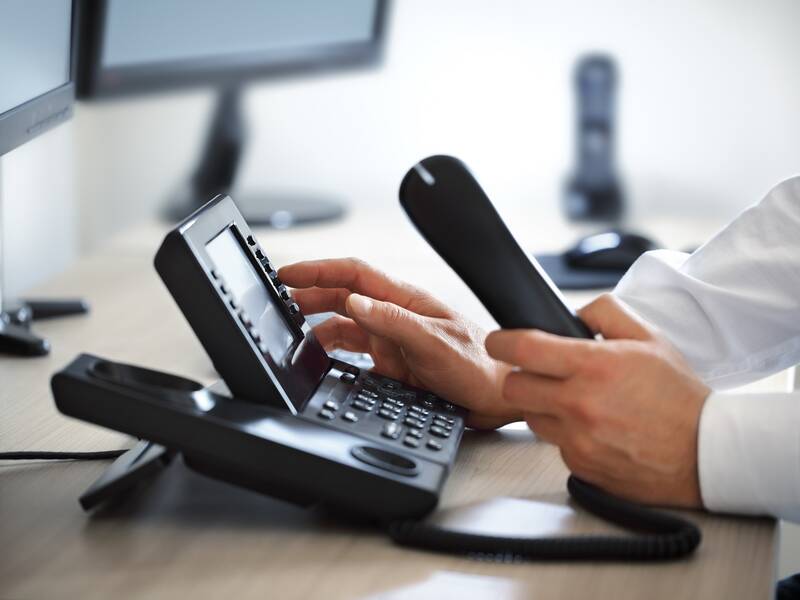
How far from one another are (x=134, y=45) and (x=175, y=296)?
1005 millimetres

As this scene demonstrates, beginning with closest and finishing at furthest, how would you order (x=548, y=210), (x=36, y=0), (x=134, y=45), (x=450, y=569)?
(x=450, y=569), (x=36, y=0), (x=134, y=45), (x=548, y=210)

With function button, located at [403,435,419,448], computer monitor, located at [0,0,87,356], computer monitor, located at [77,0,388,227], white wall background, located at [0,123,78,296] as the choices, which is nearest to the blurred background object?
computer monitor, located at [77,0,388,227]

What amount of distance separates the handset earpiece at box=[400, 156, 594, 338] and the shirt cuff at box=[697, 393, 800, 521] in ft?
0.33

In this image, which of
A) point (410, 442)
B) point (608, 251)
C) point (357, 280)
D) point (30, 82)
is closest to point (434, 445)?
point (410, 442)

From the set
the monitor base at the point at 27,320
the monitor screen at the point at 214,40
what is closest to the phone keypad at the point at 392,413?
the monitor base at the point at 27,320

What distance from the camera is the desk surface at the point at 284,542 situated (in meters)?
0.56

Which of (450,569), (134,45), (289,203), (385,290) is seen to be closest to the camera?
(450,569)

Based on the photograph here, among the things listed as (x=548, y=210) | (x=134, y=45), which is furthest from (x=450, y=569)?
(x=548, y=210)

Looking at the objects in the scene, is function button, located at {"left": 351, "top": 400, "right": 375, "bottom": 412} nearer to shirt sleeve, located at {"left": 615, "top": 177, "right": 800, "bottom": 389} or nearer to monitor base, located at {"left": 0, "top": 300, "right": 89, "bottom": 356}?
shirt sleeve, located at {"left": 615, "top": 177, "right": 800, "bottom": 389}

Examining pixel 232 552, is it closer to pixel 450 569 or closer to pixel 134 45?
pixel 450 569

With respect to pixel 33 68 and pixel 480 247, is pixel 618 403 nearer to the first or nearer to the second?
pixel 480 247

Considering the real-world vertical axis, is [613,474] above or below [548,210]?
above

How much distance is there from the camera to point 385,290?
0.85 m

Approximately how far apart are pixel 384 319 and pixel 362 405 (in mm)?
78
